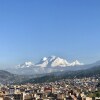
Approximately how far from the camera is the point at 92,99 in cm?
7594

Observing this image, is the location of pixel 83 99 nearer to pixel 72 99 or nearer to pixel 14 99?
pixel 72 99

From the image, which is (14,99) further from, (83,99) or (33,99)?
(83,99)

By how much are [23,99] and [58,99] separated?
18.4 ft

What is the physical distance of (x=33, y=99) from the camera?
3054 inches

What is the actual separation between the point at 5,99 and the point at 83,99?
1197 cm

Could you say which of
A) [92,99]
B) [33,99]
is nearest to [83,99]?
[92,99]

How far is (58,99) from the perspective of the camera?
7769 cm

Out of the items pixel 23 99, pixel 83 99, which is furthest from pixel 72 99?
pixel 23 99

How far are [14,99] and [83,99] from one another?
10805 millimetres

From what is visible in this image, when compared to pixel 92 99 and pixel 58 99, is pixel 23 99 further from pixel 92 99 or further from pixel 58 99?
pixel 92 99

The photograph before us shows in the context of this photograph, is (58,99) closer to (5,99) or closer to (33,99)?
(33,99)

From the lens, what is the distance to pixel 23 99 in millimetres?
76125

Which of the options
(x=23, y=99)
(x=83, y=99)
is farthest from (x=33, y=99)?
(x=83, y=99)

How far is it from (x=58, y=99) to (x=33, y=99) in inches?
154
